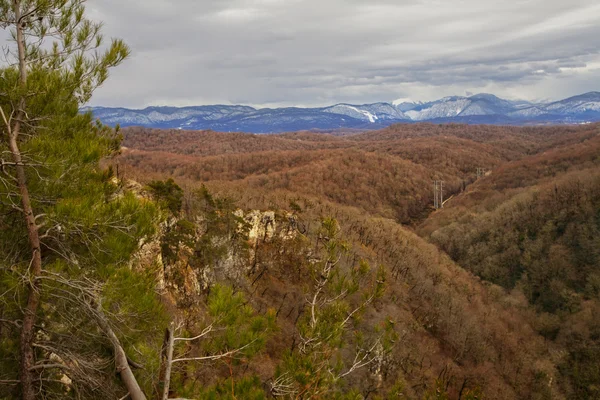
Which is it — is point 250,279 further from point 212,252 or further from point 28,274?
point 28,274

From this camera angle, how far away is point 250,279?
121 feet

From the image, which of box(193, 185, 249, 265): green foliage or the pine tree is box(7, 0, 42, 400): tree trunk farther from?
box(193, 185, 249, 265): green foliage

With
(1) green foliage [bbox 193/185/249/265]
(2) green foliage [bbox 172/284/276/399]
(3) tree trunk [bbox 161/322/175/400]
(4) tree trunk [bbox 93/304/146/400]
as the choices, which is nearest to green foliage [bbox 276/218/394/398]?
(2) green foliage [bbox 172/284/276/399]

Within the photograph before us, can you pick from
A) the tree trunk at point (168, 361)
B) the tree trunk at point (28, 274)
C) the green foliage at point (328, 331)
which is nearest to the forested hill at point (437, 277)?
the green foliage at point (328, 331)

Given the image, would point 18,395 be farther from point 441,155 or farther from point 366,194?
point 441,155

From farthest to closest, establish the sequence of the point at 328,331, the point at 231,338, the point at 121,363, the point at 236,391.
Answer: the point at 328,331 < the point at 231,338 < the point at 236,391 < the point at 121,363

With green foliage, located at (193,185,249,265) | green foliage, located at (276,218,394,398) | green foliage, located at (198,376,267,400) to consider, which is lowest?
green foliage, located at (193,185,249,265)

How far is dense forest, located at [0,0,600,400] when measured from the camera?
5.45m

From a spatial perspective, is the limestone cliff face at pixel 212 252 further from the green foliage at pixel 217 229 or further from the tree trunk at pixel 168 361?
the tree trunk at pixel 168 361

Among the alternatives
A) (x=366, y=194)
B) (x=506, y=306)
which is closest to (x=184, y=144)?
(x=366, y=194)

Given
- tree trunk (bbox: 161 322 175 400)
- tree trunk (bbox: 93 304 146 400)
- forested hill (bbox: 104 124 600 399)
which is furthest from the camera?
forested hill (bbox: 104 124 600 399)

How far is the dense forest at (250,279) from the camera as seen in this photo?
545cm

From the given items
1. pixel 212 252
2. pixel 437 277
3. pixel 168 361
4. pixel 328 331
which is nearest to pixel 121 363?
pixel 168 361

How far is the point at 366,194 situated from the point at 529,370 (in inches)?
3143
